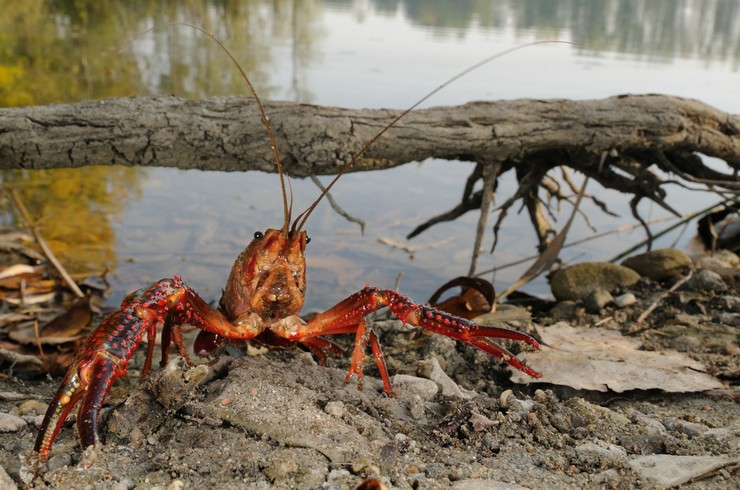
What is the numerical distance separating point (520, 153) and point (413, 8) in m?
26.8

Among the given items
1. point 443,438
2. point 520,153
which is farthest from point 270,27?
point 443,438

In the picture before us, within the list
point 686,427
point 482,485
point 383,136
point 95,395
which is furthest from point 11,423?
point 383,136

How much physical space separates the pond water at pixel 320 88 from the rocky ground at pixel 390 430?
2356mm

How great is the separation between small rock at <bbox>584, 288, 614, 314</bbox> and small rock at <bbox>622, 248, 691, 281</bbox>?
721 mm

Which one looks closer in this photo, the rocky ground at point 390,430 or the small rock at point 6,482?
the small rock at point 6,482

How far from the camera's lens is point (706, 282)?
5.48 meters

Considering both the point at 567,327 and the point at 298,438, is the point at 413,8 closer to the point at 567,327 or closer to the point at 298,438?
the point at 567,327

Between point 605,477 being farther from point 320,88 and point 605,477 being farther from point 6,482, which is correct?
point 320,88

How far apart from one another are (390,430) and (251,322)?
118cm

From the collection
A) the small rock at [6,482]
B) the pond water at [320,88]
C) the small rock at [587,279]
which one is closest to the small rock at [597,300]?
the small rock at [587,279]

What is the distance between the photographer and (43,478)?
2461mm

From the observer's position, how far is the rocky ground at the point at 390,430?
2568mm

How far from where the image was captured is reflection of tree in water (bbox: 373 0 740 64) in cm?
2044

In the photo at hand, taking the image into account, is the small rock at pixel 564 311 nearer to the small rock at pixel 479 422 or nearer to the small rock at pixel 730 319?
the small rock at pixel 730 319
